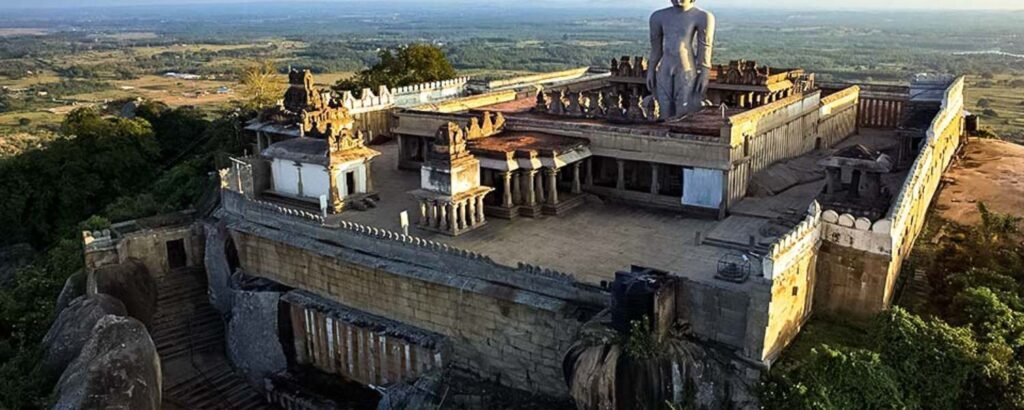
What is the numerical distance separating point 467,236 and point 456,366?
4098mm

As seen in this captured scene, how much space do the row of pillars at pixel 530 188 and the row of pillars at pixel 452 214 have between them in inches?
55.0

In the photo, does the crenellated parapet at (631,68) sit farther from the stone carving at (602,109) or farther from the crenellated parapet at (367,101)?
the crenellated parapet at (367,101)

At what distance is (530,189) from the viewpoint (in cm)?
2742

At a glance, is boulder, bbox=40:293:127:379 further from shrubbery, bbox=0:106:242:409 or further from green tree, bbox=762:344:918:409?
green tree, bbox=762:344:918:409

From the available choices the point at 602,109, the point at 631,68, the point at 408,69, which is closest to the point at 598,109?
the point at 602,109

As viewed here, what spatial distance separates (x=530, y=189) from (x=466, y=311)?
19.9 ft

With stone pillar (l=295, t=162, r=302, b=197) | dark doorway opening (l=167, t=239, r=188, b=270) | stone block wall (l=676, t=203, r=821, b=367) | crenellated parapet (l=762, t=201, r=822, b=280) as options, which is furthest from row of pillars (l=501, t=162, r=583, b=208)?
→ dark doorway opening (l=167, t=239, r=188, b=270)

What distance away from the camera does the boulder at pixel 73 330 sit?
25.6 m

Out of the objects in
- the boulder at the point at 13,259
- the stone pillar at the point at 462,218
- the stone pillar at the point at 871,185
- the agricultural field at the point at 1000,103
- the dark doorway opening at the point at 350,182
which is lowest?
the boulder at the point at 13,259

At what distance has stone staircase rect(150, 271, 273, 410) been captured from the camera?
85.6ft

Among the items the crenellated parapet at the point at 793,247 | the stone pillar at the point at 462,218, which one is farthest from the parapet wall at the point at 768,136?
the stone pillar at the point at 462,218

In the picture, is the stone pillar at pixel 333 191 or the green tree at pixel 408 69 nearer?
the stone pillar at pixel 333 191

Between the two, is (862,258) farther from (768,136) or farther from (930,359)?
(768,136)

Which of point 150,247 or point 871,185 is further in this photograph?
point 150,247
